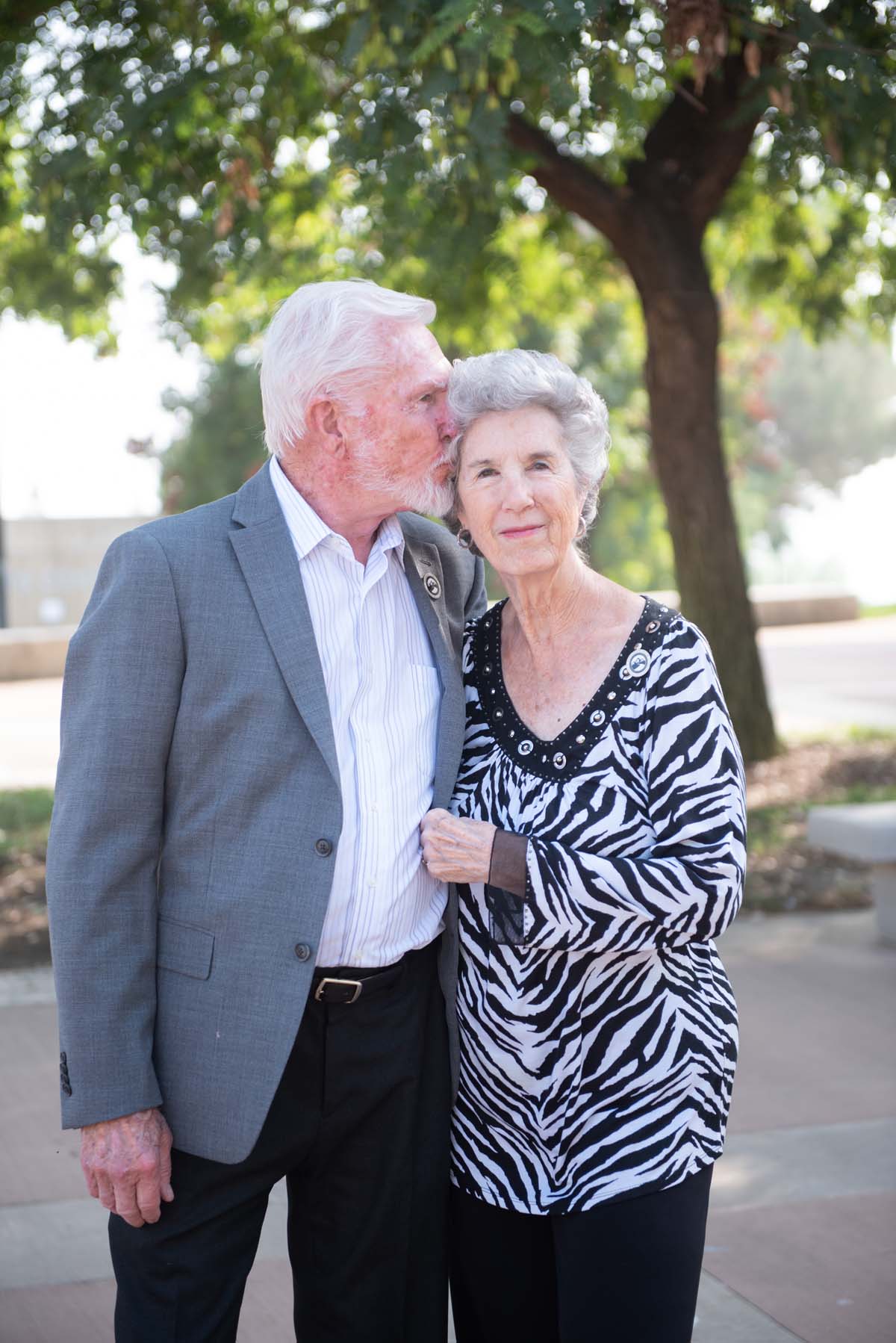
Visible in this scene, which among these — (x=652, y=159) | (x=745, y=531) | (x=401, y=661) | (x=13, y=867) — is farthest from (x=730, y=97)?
(x=745, y=531)

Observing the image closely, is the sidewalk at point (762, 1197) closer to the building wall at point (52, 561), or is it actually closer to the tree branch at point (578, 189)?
the tree branch at point (578, 189)

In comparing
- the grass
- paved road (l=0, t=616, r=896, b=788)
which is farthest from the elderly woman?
paved road (l=0, t=616, r=896, b=788)

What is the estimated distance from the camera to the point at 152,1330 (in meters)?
2.27

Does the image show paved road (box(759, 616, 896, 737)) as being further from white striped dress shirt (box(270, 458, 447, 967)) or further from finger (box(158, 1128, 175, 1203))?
finger (box(158, 1128, 175, 1203))

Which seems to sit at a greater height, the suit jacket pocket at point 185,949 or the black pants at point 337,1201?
the suit jacket pocket at point 185,949

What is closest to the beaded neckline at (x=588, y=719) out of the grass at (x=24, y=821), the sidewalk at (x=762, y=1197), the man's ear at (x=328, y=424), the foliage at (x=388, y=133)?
the man's ear at (x=328, y=424)

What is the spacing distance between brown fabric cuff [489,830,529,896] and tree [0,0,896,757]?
138 inches

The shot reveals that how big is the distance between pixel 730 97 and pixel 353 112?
311cm

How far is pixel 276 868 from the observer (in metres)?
2.24

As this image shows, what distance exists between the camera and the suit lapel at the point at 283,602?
226 cm

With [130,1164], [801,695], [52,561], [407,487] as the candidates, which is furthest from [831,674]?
[52,561]

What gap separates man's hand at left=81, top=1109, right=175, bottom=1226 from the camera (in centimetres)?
222

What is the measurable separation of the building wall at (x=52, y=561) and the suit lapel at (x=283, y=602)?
28509mm

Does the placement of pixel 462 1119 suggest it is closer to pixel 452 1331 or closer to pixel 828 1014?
pixel 452 1331
